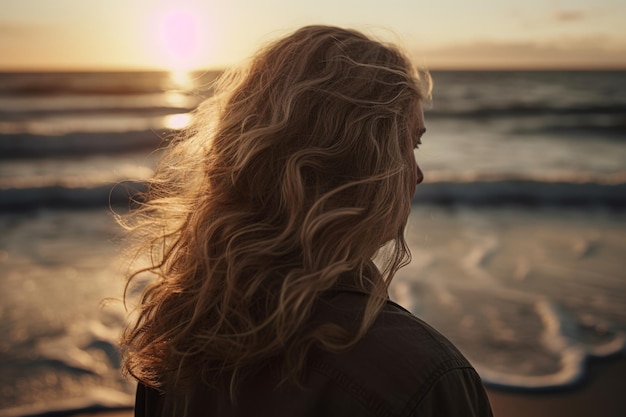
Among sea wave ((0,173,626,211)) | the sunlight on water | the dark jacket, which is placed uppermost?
the dark jacket

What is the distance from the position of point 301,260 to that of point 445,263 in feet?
16.0

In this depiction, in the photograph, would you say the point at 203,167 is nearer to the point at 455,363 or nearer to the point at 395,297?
the point at 455,363

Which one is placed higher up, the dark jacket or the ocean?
the dark jacket

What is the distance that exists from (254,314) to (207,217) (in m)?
0.29

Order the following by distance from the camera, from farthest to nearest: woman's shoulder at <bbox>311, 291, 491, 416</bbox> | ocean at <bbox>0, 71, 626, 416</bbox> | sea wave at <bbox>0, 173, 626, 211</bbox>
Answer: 1. sea wave at <bbox>0, 173, 626, 211</bbox>
2. ocean at <bbox>0, 71, 626, 416</bbox>
3. woman's shoulder at <bbox>311, 291, 491, 416</bbox>

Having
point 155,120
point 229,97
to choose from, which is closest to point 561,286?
point 229,97

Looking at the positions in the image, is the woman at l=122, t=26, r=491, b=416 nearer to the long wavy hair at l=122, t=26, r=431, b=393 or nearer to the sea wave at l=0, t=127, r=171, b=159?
the long wavy hair at l=122, t=26, r=431, b=393

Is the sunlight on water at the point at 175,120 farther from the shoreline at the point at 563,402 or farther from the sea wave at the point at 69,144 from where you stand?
the shoreline at the point at 563,402

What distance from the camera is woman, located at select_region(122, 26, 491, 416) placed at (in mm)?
1072

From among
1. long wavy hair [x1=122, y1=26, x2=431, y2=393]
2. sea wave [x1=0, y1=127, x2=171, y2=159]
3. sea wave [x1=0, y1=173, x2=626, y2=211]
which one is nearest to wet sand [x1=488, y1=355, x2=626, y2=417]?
long wavy hair [x1=122, y1=26, x2=431, y2=393]

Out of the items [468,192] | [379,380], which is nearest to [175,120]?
[468,192]

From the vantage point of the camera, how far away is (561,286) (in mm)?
5242

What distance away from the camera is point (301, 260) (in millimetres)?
1235

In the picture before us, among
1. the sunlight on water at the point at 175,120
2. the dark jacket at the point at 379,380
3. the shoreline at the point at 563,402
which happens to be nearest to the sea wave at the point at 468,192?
the shoreline at the point at 563,402
